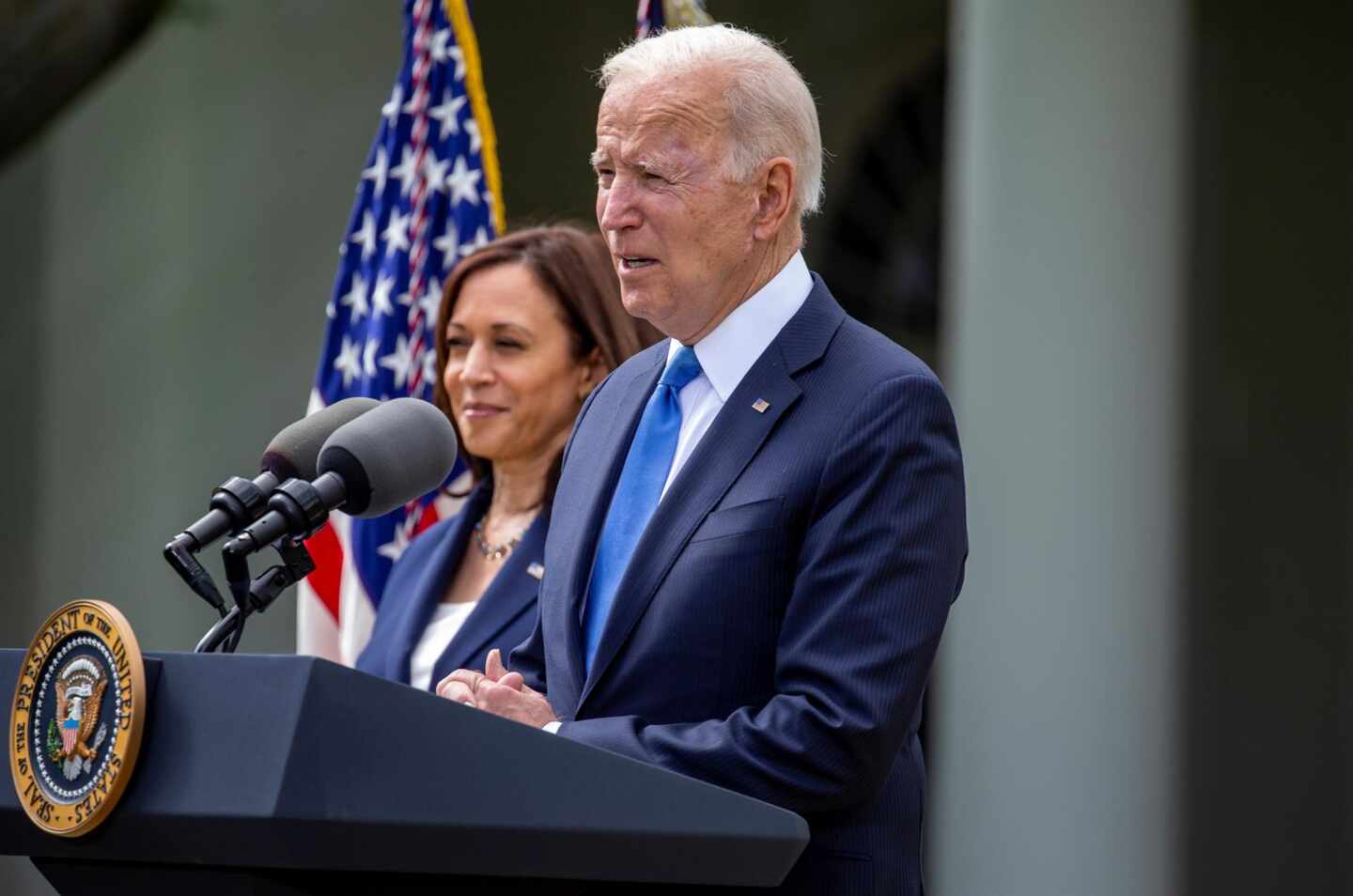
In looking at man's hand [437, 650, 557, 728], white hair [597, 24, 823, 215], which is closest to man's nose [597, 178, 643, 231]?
white hair [597, 24, 823, 215]

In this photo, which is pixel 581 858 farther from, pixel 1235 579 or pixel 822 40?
pixel 822 40

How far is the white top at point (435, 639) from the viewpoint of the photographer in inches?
129

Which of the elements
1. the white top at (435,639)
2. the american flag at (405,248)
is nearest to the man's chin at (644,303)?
the white top at (435,639)

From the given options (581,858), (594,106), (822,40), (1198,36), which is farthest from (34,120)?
(581,858)

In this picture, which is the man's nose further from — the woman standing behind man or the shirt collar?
the woman standing behind man

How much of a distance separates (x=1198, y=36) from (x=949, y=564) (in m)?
2.53

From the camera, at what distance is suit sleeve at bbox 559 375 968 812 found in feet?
5.66

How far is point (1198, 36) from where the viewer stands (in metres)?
4.01

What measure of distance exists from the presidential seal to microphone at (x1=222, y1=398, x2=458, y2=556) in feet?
0.72

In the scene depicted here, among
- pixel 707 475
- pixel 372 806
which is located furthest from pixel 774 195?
pixel 372 806

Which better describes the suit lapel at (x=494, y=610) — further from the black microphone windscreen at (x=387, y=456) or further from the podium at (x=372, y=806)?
the podium at (x=372, y=806)

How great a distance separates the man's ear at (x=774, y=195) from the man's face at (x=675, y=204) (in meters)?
0.02

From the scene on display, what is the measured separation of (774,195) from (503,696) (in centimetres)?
64

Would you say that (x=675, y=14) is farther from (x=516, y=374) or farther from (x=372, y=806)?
(x=372, y=806)
